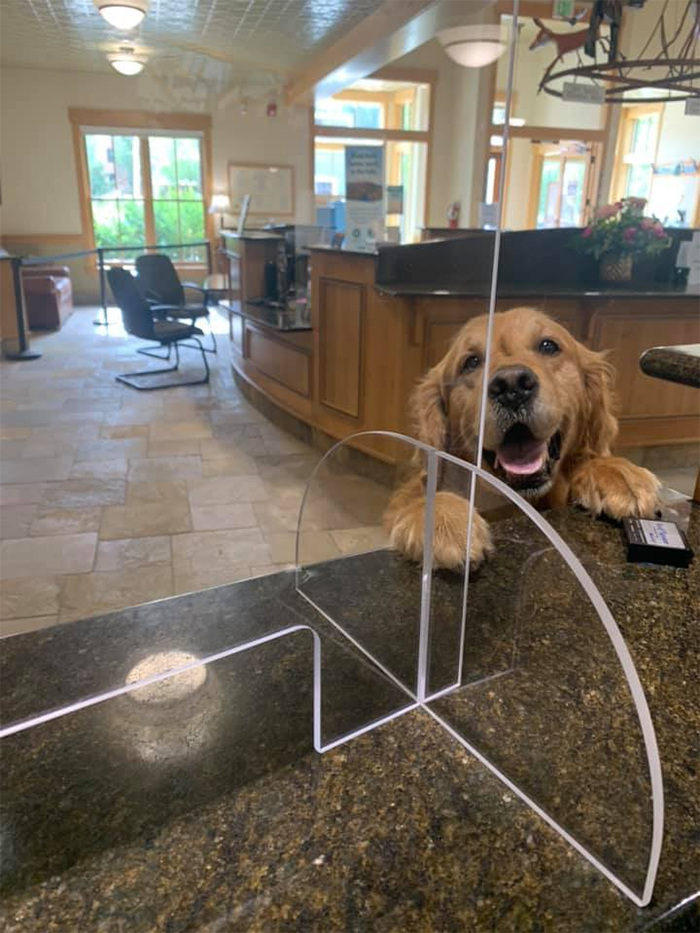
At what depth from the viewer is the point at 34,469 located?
12.7 ft

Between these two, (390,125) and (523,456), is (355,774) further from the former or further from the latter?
(390,125)

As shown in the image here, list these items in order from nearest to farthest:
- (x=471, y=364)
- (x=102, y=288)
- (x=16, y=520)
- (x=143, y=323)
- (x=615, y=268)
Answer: (x=471, y=364) → (x=615, y=268) → (x=16, y=520) → (x=102, y=288) → (x=143, y=323)

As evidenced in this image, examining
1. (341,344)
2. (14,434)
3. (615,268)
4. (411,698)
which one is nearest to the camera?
(411,698)

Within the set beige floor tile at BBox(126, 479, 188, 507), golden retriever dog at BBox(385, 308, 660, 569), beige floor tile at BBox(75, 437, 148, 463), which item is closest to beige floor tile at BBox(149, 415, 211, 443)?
beige floor tile at BBox(75, 437, 148, 463)

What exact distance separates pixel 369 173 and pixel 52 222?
2271mm

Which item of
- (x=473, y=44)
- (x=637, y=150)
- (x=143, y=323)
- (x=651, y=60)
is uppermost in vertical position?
(x=473, y=44)

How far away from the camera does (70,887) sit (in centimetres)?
57

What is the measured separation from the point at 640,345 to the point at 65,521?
8.75ft

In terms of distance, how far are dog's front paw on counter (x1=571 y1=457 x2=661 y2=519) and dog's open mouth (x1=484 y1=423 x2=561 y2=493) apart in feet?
0.24

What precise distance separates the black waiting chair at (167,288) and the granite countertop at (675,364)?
12.8 feet

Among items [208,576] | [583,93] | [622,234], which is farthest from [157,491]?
[583,93]

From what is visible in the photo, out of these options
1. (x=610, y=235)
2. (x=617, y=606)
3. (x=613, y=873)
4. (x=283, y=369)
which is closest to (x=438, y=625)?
→ (x=617, y=606)

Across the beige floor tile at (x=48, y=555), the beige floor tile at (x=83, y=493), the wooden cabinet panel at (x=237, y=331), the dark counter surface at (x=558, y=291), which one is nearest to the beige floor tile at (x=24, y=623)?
the beige floor tile at (x=48, y=555)

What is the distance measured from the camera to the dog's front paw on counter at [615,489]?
4.13ft
